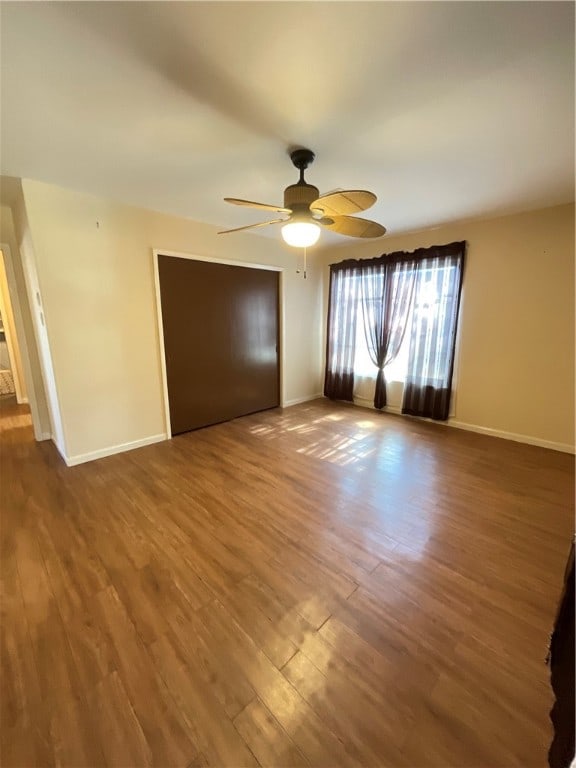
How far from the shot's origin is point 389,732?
3.50 feet

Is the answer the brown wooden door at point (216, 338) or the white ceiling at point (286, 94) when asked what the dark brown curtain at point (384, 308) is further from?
the white ceiling at point (286, 94)

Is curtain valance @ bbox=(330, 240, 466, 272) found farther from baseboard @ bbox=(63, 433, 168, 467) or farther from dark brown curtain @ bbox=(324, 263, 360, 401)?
baseboard @ bbox=(63, 433, 168, 467)

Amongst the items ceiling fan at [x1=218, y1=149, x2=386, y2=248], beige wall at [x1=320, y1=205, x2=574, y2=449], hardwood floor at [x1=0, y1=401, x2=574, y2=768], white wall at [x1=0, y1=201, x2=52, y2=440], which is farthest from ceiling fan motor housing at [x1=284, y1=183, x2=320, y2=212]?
white wall at [x1=0, y1=201, x2=52, y2=440]

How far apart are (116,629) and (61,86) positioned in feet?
8.52

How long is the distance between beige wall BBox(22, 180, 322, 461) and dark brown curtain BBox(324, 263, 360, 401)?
187 cm

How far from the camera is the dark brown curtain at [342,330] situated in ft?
15.4

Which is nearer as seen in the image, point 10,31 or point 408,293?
point 10,31

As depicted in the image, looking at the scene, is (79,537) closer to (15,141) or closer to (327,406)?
(15,141)

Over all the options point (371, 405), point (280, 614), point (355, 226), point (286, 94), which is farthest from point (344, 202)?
→ point (371, 405)

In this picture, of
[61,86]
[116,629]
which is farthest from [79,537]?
[61,86]

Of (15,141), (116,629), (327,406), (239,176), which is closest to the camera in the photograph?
(116,629)

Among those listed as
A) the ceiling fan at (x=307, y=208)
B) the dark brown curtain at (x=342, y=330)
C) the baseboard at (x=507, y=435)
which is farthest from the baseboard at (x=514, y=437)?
the ceiling fan at (x=307, y=208)

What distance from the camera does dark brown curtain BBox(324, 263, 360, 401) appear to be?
468cm

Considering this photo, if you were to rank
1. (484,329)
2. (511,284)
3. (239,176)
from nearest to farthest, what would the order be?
(239,176) < (511,284) < (484,329)
